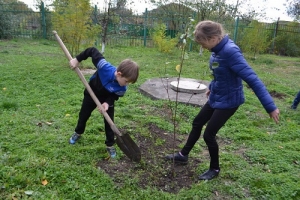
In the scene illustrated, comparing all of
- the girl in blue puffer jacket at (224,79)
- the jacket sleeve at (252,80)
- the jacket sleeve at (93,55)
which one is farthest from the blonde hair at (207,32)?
the jacket sleeve at (93,55)

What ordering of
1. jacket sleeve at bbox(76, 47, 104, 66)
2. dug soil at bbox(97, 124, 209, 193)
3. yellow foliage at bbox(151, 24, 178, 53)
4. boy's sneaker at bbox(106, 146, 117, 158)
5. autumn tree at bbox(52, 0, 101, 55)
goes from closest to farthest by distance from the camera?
dug soil at bbox(97, 124, 209, 193) < jacket sleeve at bbox(76, 47, 104, 66) < boy's sneaker at bbox(106, 146, 117, 158) < autumn tree at bbox(52, 0, 101, 55) < yellow foliage at bbox(151, 24, 178, 53)

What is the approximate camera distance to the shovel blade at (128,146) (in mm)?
2818

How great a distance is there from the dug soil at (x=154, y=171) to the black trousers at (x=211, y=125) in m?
0.22

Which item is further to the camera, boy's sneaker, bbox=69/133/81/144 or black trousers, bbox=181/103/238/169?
boy's sneaker, bbox=69/133/81/144

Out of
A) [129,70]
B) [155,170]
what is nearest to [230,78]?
[129,70]

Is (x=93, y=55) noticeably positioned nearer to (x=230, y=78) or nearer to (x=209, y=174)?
(x=230, y=78)

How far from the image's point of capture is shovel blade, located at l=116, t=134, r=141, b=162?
282 centimetres

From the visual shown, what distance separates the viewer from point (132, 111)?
453cm

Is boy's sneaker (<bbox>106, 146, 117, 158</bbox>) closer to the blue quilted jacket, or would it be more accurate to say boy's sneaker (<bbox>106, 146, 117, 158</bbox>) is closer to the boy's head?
the blue quilted jacket

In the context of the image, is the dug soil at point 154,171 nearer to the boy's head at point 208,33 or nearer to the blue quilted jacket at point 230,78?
the blue quilted jacket at point 230,78

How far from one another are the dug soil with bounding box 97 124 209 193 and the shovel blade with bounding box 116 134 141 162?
104 millimetres

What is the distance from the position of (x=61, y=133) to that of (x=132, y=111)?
133 centimetres

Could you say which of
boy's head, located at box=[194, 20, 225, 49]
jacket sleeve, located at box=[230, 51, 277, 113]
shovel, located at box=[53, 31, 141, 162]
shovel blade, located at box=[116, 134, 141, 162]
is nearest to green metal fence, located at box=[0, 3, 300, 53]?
shovel, located at box=[53, 31, 141, 162]

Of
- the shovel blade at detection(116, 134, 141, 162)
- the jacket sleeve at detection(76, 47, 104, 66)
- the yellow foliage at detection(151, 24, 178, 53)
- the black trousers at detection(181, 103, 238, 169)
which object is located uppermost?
the yellow foliage at detection(151, 24, 178, 53)
